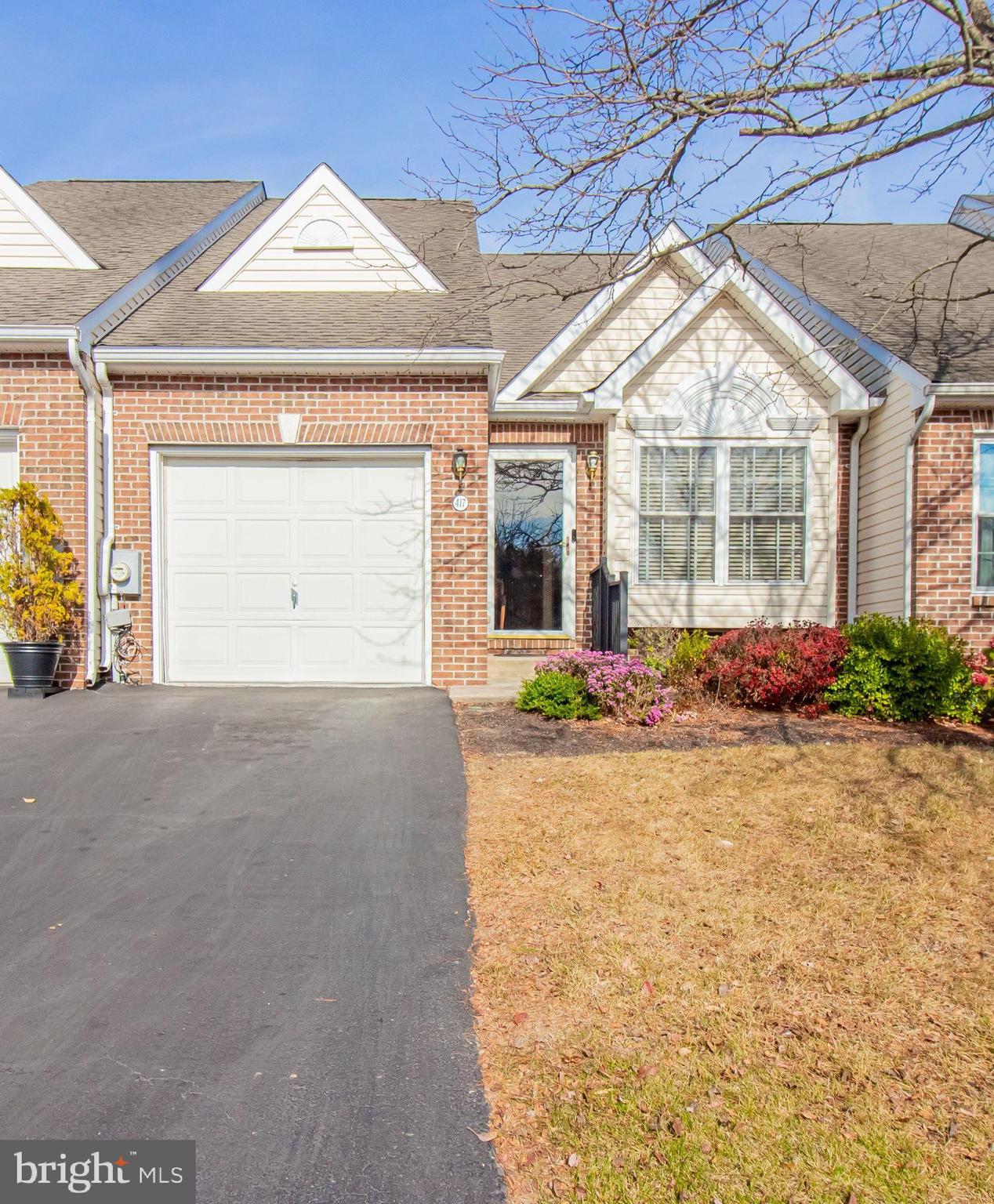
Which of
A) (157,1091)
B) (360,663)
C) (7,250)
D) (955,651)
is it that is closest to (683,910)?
(157,1091)

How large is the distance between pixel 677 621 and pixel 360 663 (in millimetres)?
3851

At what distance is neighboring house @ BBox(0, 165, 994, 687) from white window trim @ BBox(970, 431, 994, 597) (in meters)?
0.03

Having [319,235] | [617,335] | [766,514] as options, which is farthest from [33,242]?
[766,514]

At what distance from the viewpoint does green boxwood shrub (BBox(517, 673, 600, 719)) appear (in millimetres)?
8734

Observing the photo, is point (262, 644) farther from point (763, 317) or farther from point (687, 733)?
point (763, 317)

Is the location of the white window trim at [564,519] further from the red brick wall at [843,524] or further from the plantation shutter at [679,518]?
the red brick wall at [843,524]

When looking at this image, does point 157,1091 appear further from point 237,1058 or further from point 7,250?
point 7,250

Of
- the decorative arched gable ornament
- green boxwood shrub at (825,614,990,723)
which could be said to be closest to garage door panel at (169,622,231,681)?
the decorative arched gable ornament

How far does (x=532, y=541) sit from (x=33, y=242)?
7324 millimetres

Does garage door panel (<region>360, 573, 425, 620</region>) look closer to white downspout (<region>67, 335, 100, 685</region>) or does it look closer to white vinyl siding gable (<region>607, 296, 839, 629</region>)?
white vinyl siding gable (<region>607, 296, 839, 629</region>)

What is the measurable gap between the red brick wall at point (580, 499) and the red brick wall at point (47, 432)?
477 cm

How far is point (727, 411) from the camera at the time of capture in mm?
11281

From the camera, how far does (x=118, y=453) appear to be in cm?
1012

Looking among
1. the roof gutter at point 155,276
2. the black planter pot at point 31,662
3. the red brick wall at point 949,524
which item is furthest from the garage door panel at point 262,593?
the red brick wall at point 949,524
